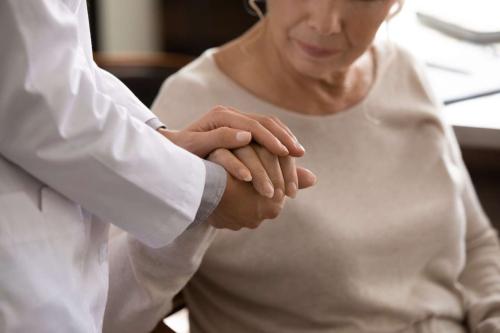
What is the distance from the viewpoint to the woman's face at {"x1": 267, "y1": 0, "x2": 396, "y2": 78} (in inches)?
52.9

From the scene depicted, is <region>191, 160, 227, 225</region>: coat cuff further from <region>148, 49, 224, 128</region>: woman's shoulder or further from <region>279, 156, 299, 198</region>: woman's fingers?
<region>148, 49, 224, 128</region>: woman's shoulder

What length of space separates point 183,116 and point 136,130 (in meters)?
0.53

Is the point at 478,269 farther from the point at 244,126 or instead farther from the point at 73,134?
the point at 73,134

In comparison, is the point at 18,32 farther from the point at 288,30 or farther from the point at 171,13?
the point at 171,13

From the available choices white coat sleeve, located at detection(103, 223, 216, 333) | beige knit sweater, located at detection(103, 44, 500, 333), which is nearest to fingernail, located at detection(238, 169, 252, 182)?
white coat sleeve, located at detection(103, 223, 216, 333)

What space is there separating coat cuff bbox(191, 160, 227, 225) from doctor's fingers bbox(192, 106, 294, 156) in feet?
0.22

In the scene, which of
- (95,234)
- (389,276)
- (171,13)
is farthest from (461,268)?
(171,13)

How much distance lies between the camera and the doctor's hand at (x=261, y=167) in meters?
0.97

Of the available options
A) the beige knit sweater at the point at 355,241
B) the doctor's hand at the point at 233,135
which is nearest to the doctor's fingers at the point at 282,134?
the doctor's hand at the point at 233,135

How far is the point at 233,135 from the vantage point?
3.29 feet

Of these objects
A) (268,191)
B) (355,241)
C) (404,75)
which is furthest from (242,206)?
(404,75)

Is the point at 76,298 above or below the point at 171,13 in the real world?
above

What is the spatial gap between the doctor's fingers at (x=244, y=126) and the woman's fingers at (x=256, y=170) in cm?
2

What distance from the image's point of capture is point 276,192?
3.28 feet
